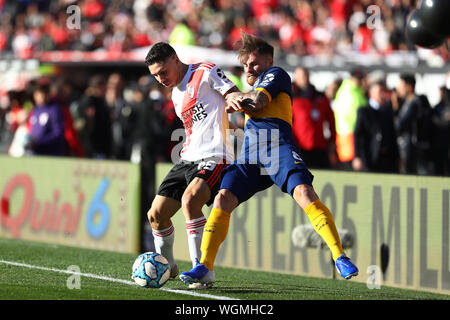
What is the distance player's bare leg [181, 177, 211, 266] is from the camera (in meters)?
8.02

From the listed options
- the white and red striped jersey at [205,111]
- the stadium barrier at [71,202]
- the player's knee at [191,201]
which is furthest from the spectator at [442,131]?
the player's knee at [191,201]

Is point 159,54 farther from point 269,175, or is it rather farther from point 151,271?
point 151,271

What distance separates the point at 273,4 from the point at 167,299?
16.7 meters

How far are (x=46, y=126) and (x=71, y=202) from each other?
6.70 ft

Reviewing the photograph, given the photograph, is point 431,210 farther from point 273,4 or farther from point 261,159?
point 273,4

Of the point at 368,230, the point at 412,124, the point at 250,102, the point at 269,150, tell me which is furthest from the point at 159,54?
the point at 412,124

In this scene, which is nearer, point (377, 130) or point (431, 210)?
point (431, 210)

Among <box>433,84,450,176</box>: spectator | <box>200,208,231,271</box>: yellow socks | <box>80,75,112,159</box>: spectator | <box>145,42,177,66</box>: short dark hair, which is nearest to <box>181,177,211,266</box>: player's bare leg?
<box>200,208,231,271</box>: yellow socks

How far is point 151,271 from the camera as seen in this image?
7.78 meters

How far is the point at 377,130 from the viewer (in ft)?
43.4

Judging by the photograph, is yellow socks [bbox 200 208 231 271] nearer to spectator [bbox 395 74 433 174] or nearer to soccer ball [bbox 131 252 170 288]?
soccer ball [bbox 131 252 170 288]

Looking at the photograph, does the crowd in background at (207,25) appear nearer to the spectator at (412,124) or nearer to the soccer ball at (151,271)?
the spectator at (412,124)

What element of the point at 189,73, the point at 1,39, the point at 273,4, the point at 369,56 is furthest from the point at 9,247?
the point at 1,39

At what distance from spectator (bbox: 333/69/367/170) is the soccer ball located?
681 centimetres
